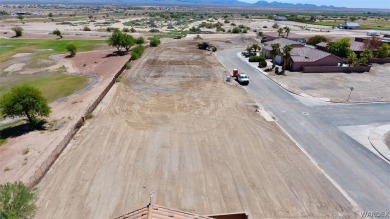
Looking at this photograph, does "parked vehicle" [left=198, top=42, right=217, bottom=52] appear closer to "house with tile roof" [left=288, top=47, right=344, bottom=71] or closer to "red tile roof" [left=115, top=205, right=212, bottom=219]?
"house with tile roof" [left=288, top=47, right=344, bottom=71]

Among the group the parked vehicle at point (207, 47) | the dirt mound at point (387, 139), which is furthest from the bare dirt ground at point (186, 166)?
the parked vehicle at point (207, 47)

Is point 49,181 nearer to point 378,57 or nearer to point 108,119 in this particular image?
point 108,119

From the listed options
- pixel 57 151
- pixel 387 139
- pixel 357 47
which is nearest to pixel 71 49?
pixel 57 151

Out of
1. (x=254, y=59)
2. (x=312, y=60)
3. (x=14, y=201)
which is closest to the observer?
(x=14, y=201)

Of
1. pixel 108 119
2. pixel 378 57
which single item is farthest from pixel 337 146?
pixel 378 57

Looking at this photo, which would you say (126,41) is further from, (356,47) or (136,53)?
(356,47)

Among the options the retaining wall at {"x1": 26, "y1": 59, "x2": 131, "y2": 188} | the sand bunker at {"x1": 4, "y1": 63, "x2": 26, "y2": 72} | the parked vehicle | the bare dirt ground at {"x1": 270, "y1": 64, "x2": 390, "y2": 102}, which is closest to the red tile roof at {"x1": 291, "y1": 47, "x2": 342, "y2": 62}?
the bare dirt ground at {"x1": 270, "y1": 64, "x2": 390, "y2": 102}

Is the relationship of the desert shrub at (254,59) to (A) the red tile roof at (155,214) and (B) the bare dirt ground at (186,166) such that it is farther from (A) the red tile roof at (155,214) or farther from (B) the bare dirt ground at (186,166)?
(A) the red tile roof at (155,214)
